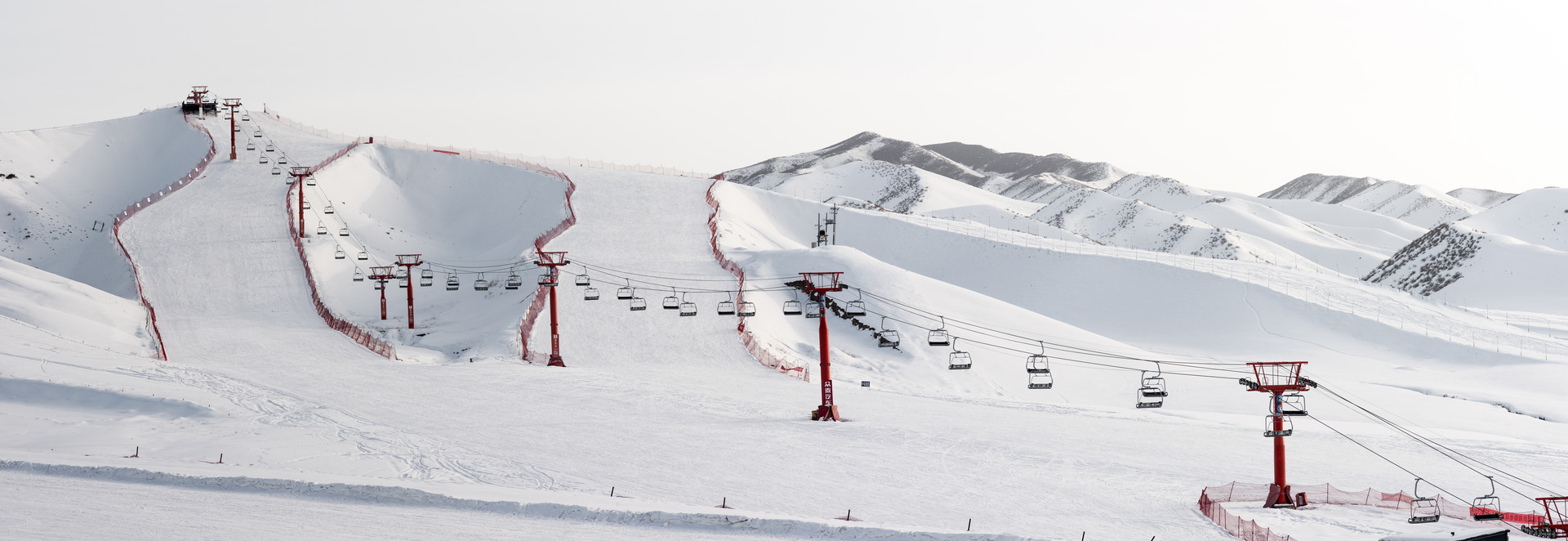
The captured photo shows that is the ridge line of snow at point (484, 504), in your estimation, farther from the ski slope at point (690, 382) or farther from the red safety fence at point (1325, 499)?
the red safety fence at point (1325, 499)

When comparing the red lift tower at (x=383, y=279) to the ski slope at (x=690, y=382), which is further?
the red lift tower at (x=383, y=279)

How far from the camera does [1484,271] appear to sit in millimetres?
90250

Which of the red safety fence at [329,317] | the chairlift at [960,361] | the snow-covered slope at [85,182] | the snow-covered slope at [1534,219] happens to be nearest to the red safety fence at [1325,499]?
the chairlift at [960,361]

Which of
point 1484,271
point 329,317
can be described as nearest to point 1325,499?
point 329,317

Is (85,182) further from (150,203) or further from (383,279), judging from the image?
(383,279)

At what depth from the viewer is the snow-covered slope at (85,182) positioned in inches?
2630

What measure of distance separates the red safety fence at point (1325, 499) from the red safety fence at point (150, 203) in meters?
36.3

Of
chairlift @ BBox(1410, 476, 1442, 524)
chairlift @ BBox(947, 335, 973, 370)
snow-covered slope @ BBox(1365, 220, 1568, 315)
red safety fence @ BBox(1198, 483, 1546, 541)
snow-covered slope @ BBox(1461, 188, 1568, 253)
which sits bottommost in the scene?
red safety fence @ BBox(1198, 483, 1546, 541)

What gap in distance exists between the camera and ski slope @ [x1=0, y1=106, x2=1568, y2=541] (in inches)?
930

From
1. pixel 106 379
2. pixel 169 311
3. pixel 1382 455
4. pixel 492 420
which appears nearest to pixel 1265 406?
pixel 1382 455

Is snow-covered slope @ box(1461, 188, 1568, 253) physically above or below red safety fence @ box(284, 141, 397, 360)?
above

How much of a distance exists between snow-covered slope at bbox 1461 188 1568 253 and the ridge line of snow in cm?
10361

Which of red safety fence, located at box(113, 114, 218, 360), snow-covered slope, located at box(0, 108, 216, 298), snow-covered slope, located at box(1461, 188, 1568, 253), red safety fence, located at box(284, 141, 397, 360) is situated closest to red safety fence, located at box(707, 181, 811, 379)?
red safety fence, located at box(284, 141, 397, 360)

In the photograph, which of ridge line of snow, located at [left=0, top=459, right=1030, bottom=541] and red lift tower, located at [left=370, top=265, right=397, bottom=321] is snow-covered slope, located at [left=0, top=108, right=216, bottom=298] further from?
ridge line of snow, located at [left=0, top=459, right=1030, bottom=541]
